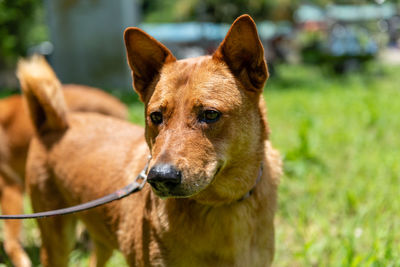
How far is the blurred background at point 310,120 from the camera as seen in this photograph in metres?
3.46

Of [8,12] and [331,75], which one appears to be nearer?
[8,12]

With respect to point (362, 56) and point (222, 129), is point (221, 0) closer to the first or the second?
point (362, 56)

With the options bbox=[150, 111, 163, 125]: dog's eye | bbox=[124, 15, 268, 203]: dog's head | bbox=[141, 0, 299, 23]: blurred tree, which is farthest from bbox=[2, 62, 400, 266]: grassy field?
bbox=[141, 0, 299, 23]: blurred tree

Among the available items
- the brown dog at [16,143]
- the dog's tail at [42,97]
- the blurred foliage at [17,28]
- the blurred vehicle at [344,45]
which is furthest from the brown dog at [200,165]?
the blurred vehicle at [344,45]

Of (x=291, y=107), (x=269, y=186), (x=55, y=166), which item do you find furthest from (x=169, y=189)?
(x=291, y=107)

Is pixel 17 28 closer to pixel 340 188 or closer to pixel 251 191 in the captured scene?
pixel 340 188

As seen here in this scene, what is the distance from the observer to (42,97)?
320cm

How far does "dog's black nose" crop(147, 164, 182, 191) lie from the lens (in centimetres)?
187

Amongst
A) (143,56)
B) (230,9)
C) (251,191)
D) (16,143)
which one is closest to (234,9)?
(230,9)

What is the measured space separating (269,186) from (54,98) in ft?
6.08

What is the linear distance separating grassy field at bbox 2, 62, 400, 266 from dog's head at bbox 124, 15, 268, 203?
1279 mm

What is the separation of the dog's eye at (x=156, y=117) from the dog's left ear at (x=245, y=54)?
1.56 feet

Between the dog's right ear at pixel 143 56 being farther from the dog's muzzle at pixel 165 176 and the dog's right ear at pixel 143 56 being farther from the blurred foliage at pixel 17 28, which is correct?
the blurred foliage at pixel 17 28

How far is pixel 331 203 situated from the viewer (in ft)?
13.3
